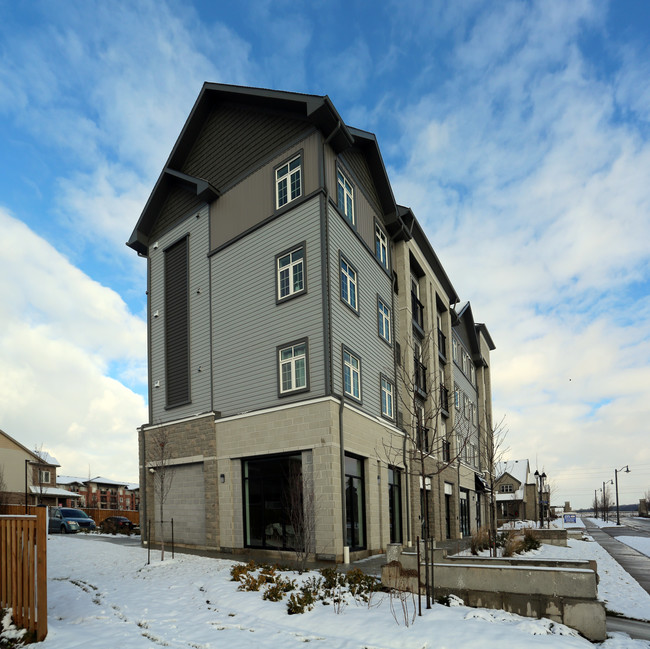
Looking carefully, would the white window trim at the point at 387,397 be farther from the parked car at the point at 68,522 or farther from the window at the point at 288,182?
the parked car at the point at 68,522

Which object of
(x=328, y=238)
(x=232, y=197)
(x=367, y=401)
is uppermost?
(x=232, y=197)

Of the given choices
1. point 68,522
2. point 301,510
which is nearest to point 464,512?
point 68,522

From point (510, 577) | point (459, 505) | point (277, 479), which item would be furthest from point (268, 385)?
point (459, 505)

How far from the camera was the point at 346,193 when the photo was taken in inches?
877

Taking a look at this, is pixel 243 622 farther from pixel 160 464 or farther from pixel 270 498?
pixel 160 464

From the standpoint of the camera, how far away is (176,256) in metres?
26.3

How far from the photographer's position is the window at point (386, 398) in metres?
24.2

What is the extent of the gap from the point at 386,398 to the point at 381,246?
687 centimetres

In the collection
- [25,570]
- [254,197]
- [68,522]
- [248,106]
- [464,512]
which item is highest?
[248,106]

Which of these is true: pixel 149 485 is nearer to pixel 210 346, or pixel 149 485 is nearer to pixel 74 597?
pixel 210 346

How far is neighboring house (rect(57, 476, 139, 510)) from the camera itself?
9769 centimetres

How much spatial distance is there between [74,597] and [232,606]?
363cm

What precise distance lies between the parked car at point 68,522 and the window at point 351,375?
21.6 meters

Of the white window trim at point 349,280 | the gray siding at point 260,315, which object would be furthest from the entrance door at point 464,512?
the gray siding at point 260,315
